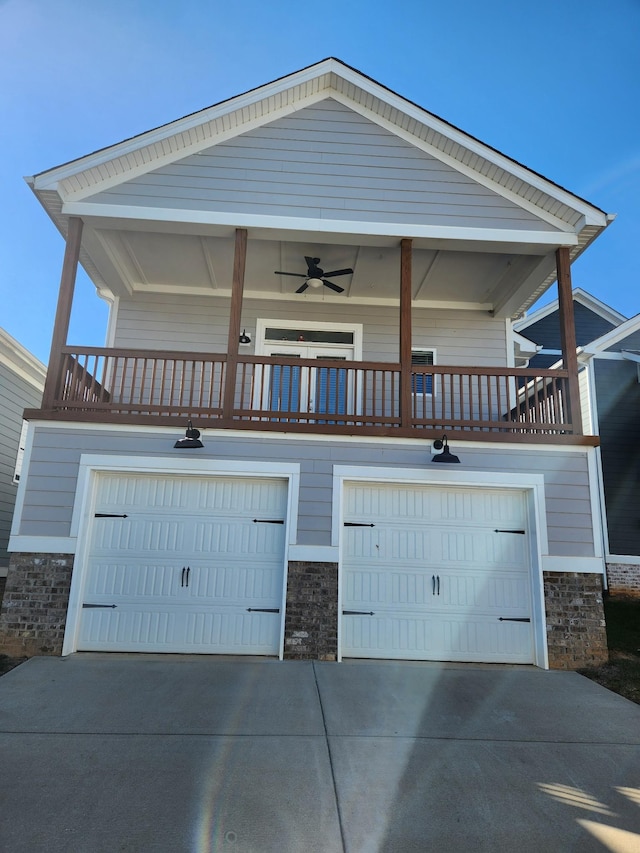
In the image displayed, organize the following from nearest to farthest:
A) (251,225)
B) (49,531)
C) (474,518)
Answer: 1. (49,531)
2. (474,518)
3. (251,225)

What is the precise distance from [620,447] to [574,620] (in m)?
6.50

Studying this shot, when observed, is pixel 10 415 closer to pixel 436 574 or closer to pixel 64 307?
pixel 64 307

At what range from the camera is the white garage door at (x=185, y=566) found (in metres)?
6.11

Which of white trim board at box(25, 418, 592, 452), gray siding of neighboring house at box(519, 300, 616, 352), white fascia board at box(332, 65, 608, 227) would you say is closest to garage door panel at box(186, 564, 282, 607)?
white trim board at box(25, 418, 592, 452)

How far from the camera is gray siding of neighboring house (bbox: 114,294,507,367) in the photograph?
8.90m

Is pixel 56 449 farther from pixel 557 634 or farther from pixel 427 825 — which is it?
pixel 557 634

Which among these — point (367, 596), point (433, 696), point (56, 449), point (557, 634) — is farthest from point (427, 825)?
point (56, 449)

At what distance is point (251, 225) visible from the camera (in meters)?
7.07

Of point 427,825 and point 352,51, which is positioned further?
point 352,51

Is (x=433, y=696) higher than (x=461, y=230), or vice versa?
(x=461, y=230)

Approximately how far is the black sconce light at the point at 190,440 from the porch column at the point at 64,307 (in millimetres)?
1686

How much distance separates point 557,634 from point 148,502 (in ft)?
16.4

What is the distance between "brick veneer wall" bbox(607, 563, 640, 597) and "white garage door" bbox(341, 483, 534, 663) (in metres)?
5.34

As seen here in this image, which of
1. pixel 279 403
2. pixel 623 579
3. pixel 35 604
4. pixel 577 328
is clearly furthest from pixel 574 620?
pixel 577 328
